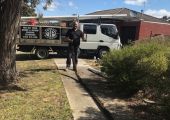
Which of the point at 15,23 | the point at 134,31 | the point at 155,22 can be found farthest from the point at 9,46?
the point at 155,22

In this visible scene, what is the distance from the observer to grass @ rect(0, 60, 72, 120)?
310 inches

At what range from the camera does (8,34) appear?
11094 millimetres

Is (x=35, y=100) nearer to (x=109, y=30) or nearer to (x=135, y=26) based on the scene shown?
(x=109, y=30)

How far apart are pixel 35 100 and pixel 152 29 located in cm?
2777

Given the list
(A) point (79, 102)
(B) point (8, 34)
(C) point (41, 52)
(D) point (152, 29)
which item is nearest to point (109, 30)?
(C) point (41, 52)

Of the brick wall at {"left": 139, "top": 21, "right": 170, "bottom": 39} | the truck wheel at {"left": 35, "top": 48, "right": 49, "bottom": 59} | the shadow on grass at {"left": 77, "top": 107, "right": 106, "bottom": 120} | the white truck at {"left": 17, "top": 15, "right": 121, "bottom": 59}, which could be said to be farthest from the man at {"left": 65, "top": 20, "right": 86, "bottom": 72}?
the brick wall at {"left": 139, "top": 21, "right": 170, "bottom": 39}

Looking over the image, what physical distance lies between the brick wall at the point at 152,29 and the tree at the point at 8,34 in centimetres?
2282

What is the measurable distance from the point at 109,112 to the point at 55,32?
13877 mm

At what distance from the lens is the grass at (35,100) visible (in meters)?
7.88

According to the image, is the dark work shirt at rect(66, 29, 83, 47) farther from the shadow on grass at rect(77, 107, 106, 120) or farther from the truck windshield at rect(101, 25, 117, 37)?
the truck windshield at rect(101, 25, 117, 37)

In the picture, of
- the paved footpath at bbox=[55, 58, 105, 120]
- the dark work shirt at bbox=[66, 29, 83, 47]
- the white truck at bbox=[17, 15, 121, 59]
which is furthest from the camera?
the white truck at bbox=[17, 15, 121, 59]

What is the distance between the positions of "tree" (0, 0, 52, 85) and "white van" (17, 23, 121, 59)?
9.72 m

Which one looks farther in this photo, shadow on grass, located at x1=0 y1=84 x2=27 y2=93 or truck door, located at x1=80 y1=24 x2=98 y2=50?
truck door, located at x1=80 y1=24 x2=98 y2=50

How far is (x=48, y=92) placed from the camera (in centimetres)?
1020
